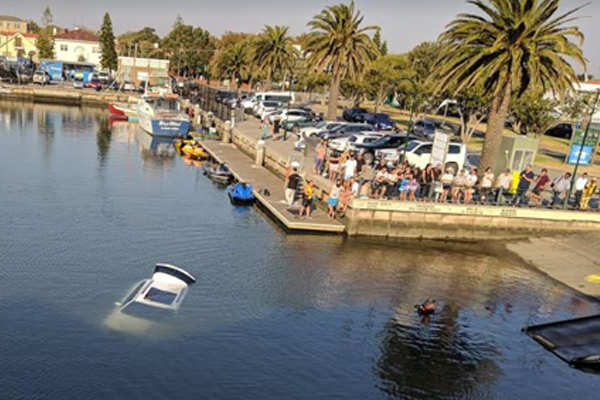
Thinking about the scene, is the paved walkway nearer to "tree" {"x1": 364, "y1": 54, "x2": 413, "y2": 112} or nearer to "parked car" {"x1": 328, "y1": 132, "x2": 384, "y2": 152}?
"parked car" {"x1": 328, "y1": 132, "x2": 384, "y2": 152}

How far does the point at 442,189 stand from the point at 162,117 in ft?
107

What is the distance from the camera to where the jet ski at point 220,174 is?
33969 mm

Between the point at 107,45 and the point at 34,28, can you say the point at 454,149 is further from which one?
the point at 34,28

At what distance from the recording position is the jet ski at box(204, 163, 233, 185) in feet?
111

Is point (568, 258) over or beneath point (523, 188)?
beneath

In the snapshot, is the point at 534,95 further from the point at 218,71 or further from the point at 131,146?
the point at 218,71

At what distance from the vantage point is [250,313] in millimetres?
16703

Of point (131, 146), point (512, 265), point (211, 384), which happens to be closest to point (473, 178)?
point (512, 265)

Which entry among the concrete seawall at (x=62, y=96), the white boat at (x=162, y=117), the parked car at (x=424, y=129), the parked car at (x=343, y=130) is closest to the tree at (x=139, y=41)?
the concrete seawall at (x=62, y=96)

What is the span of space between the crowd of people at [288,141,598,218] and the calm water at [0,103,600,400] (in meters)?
2.55

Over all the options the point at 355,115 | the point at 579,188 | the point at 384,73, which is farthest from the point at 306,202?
the point at 384,73

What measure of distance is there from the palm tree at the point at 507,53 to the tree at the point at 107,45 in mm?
87116

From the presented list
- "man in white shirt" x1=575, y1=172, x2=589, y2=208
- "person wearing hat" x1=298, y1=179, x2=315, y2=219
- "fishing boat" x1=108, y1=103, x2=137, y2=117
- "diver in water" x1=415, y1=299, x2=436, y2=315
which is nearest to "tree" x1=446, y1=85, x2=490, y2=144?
"man in white shirt" x1=575, y1=172, x2=589, y2=208

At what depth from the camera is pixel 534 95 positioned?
153 ft
